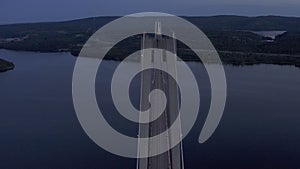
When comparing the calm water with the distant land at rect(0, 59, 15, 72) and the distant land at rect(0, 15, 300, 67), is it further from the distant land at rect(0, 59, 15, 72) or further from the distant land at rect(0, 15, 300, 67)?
the distant land at rect(0, 15, 300, 67)

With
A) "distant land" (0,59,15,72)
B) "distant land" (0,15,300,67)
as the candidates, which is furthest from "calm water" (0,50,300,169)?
"distant land" (0,15,300,67)

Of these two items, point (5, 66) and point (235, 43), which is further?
point (235, 43)

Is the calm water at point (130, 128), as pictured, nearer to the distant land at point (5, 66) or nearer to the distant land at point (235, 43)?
the distant land at point (5, 66)

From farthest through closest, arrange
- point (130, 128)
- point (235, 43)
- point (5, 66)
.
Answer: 1. point (235, 43)
2. point (5, 66)
3. point (130, 128)

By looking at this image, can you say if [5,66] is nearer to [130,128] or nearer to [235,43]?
[130,128]

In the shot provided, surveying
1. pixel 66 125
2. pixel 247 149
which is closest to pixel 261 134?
pixel 247 149

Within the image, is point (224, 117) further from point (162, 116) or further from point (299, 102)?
point (299, 102)

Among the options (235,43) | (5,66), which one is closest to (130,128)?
(5,66)

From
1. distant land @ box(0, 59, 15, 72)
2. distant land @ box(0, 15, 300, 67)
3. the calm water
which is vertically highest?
distant land @ box(0, 15, 300, 67)

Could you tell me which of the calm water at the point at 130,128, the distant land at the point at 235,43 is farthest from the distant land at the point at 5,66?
the distant land at the point at 235,43
